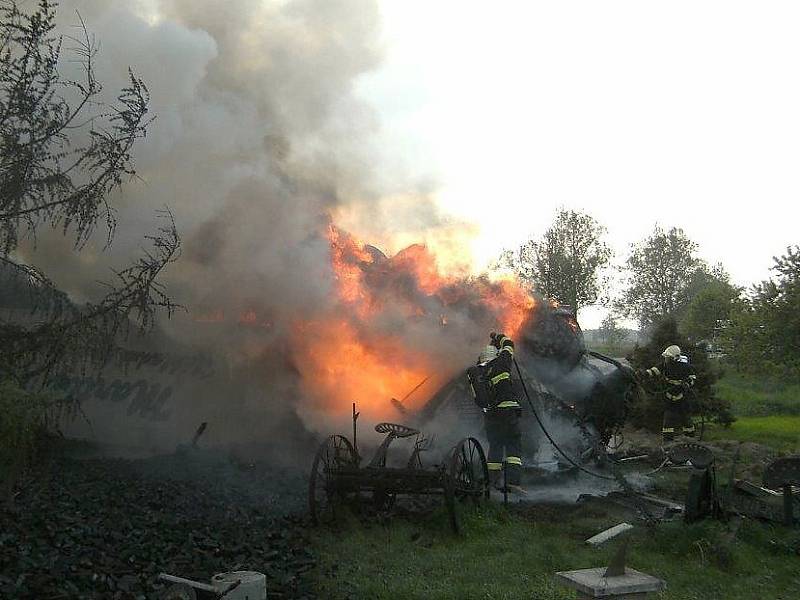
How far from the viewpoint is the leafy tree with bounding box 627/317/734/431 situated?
2008 centimetres

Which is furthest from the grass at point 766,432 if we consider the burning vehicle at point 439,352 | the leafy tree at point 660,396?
the burning vehicle at point 439,352

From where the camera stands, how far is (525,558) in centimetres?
732

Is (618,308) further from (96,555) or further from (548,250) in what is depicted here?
(96,555)

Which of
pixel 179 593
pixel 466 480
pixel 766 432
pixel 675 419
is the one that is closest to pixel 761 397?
pixel 766 432

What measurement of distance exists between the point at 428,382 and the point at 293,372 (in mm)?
3064

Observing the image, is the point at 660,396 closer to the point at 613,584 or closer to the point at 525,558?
the point at 525,558

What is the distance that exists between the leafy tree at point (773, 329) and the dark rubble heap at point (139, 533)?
1564cm

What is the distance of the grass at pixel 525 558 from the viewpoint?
645 cm

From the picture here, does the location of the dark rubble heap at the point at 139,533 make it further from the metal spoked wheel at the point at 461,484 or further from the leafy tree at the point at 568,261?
the leafy tree at the point at 568,261

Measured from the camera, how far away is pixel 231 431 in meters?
14.4

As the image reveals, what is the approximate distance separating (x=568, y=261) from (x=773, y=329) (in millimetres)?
21687

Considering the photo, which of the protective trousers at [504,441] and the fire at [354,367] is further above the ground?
the fire at [354,367]

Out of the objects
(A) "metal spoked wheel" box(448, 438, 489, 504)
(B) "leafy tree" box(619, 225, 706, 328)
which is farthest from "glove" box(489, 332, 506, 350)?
(B) "leafy tree" box(619, 225, 706, 328)

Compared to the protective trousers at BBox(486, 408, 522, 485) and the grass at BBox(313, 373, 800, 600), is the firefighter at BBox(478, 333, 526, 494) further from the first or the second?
the grass at BBox(313, 373, 800, 600)
